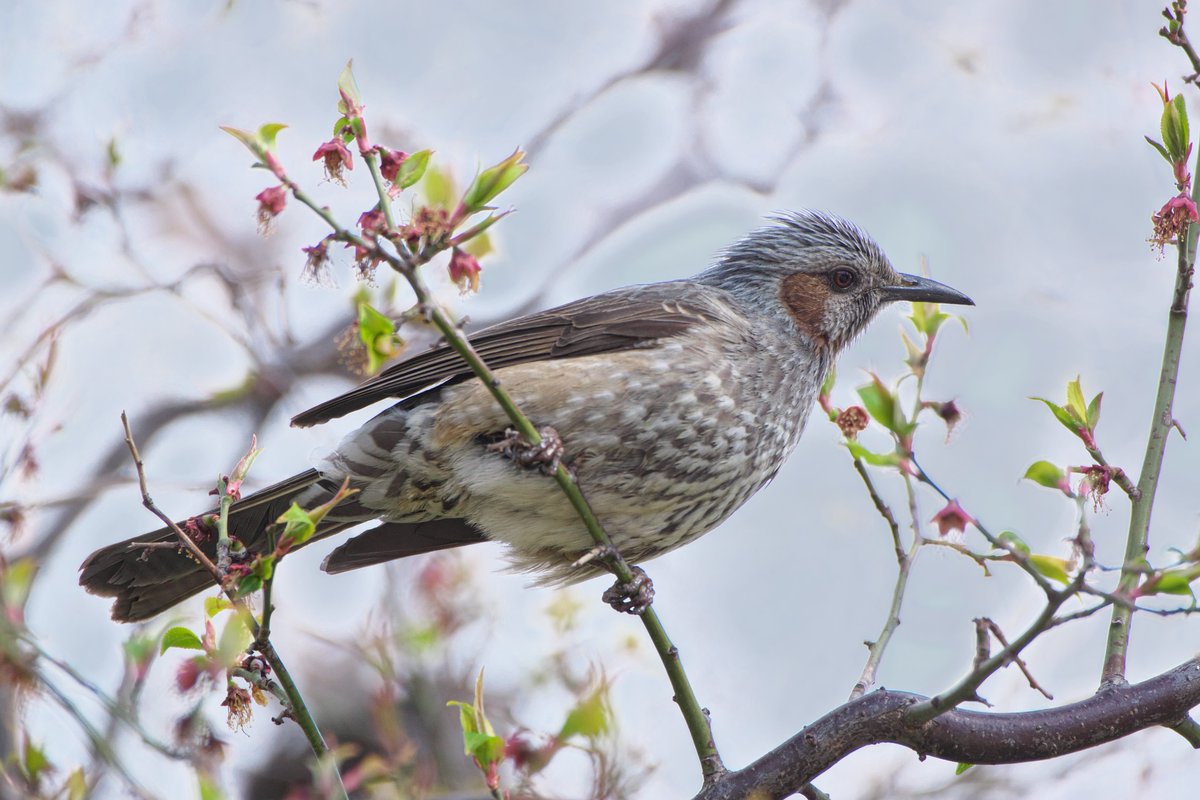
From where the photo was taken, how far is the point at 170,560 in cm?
372

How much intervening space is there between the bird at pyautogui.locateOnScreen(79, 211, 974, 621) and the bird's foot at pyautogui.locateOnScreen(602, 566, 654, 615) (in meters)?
0.17

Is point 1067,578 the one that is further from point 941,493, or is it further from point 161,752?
point 161,752

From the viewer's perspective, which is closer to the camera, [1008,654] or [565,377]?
[1008,654]

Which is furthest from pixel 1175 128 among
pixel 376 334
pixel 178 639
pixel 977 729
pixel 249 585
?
pixel 178 639

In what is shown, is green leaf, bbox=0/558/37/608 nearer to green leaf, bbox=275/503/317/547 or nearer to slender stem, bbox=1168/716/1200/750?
green leaf, bbox=275/503/317/547

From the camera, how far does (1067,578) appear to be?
188 cm

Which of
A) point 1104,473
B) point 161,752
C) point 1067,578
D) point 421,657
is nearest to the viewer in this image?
point 1067,578

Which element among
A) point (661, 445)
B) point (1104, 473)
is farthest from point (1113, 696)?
point (661, 445)

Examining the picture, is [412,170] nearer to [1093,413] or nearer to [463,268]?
[463,268]

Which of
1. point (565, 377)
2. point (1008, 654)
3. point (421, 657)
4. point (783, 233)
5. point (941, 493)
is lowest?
point (1008, 654)

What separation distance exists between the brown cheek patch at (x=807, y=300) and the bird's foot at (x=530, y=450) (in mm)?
1338

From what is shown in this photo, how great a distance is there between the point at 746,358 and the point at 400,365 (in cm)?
113

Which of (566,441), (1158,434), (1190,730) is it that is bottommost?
(1190,730)

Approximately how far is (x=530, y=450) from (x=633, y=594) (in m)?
0.56
